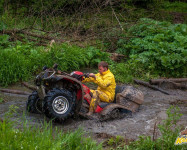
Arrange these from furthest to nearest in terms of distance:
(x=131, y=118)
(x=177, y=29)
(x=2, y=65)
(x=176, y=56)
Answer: (x=177, y=29), (x=176, y=56), (x=2, y=65), (x=131, y=118)

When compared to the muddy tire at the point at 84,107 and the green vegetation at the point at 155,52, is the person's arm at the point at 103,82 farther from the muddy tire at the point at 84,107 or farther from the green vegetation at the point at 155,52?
the green vegetation at the point at 155,52

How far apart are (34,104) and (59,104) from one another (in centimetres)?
76

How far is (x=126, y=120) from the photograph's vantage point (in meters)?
5.68

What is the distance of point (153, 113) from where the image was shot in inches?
241

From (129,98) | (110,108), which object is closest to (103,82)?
(110,108)

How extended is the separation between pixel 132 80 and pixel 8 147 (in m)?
5.96

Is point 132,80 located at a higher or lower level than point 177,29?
lower

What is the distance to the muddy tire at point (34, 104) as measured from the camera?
560cm

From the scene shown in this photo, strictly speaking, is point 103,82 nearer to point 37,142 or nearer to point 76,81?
point 76,81

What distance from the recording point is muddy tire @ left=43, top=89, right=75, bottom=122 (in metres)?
4.96

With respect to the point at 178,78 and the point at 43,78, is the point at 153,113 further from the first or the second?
the point at 178,78

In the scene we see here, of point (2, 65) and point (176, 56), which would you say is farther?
point (176, 56)

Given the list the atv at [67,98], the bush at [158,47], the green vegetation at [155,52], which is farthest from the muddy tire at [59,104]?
the bush at [158,47]

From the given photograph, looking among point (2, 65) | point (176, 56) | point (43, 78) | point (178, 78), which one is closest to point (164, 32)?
point (176, 56)
